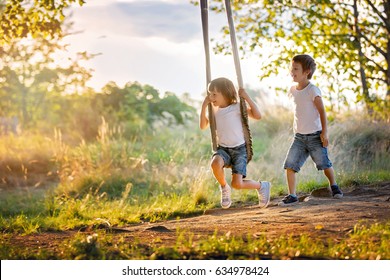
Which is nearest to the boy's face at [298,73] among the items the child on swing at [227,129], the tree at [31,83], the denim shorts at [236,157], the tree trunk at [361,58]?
the child on swing at [227,129]

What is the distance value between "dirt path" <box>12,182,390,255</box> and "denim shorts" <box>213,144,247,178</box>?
459 millimetres

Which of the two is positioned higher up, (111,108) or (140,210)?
(111,108)

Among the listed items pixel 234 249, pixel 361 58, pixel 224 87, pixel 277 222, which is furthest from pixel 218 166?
pixel 361 58

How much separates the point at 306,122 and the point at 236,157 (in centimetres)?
91

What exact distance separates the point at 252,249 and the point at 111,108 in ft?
42.6

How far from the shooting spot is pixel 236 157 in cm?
612

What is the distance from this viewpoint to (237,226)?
5438 millimetres

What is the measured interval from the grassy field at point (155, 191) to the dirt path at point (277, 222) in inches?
8.9

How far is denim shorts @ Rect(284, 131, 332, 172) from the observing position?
21.6 ft

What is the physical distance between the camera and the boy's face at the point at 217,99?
5994 mm

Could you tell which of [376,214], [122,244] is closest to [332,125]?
[376,214]

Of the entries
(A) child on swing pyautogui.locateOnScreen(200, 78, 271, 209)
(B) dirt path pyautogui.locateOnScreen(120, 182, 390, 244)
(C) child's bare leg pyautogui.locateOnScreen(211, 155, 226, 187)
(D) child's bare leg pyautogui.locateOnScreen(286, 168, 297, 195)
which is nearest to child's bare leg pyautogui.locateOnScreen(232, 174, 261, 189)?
(A) child on swing pyautogui.locateOnScreen(200, 78, 271, 209)

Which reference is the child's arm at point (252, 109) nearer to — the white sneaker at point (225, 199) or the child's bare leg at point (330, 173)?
the white sneaker at point (225, 199)

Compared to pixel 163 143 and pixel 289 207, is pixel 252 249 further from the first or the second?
pixel 163 143
